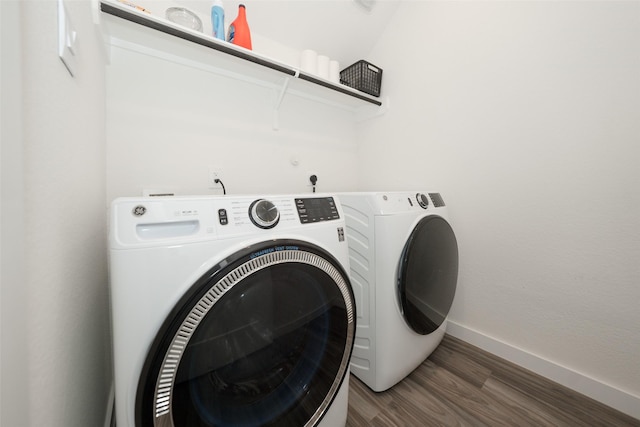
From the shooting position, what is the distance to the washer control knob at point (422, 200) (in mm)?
1131

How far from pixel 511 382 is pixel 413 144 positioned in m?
1.43

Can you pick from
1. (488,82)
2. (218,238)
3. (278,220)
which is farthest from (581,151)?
(218,238)

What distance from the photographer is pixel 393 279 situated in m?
0.95

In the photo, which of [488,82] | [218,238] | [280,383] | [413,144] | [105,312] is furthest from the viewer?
[413,144]

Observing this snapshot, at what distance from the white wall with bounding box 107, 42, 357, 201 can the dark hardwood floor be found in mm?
1292

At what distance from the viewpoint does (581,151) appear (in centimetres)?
99

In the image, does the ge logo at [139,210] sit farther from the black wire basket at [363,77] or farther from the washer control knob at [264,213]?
the black wire basket at [363,77]

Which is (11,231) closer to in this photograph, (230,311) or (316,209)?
(230,311)

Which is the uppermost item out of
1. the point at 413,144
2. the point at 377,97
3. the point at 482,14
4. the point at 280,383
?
the point at 482,14

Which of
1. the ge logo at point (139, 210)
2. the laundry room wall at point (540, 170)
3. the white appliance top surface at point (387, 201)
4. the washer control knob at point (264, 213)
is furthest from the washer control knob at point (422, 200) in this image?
the ge logo at point (139, 210)

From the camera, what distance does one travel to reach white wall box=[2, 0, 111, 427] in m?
0.33

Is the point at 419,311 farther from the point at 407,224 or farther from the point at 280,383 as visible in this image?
the point at 280,383

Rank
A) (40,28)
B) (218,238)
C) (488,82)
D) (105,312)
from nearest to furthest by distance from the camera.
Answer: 1. (40,28)
2. (218,238)
3. (105,312)
4. (488,82)

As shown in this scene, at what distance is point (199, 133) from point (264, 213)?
3.21ft
